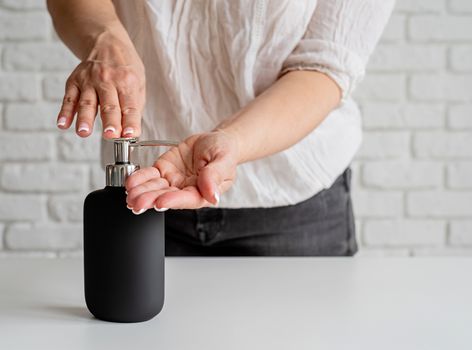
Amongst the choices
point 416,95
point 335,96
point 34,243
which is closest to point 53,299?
point 335,96

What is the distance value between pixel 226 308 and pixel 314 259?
25 centimetres

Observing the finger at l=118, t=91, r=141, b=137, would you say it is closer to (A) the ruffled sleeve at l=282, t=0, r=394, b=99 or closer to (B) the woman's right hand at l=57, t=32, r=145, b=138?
(B) the woman's right hand at l=57, t=32, r=145, b=138

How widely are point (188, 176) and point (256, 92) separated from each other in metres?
0.31

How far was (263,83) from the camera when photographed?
37.4 inches

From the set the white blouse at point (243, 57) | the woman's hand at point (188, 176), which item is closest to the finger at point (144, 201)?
the woman's hand at point (188, 176)

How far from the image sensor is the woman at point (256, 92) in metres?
0.83

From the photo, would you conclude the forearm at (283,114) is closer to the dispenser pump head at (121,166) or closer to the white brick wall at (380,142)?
the dispenser pump head at (121,166)

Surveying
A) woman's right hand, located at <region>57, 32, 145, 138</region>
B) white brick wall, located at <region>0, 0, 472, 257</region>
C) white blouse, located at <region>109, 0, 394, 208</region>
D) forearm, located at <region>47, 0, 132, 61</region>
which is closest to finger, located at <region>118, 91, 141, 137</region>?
woman's right hand, located at <region>57, 32, 145, 138</region>

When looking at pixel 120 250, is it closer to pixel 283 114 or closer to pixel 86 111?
pixel 86 111

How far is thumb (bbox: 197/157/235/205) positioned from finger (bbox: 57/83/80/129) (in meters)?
0.15

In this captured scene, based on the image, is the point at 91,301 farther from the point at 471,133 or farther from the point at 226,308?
the point at 471,133

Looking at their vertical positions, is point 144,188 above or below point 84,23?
below

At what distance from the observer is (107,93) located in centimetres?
67

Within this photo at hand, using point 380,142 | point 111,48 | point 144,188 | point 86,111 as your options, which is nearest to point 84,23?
point 111,48
